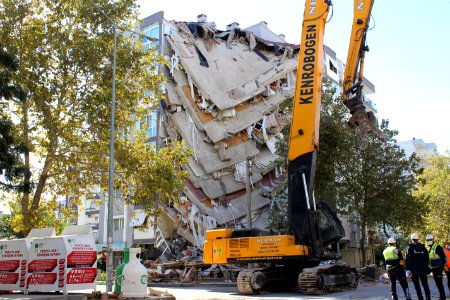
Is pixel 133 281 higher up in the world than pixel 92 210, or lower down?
lower down

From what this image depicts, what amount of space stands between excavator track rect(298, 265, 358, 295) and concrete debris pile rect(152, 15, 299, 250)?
1787cm

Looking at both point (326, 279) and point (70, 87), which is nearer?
point (326, 279)

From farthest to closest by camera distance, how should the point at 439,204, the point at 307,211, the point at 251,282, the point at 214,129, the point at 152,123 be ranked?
1. the point at 152,123
2. the point at 439,204
3. the point at 214,129
4. the point at 251,282
5. the point at 307,211

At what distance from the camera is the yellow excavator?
14781 millimetres

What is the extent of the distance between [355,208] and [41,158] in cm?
1739

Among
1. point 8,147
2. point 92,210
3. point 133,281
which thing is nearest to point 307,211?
point 133,281

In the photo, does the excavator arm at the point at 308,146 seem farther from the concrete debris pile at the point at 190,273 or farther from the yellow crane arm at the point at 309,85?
the concrete debris pile at the point at 190,273

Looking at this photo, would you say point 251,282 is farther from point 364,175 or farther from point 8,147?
point 364,175

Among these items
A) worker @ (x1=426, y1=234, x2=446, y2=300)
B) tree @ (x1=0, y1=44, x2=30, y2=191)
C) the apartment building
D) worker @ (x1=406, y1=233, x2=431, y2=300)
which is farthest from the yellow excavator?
the apartment building

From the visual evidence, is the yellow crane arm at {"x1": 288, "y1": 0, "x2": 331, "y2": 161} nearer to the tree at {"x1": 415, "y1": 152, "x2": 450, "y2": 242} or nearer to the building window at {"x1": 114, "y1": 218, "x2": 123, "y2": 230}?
the tree at {"x1": 415, "y1": 152, "x2": 450, "y2": 242}

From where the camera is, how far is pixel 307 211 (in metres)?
14.6

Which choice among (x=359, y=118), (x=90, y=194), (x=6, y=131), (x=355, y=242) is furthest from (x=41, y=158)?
(x=355, y=242)

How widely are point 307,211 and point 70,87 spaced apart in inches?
502

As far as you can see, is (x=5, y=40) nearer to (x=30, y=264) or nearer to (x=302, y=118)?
(x=30, y=264)
